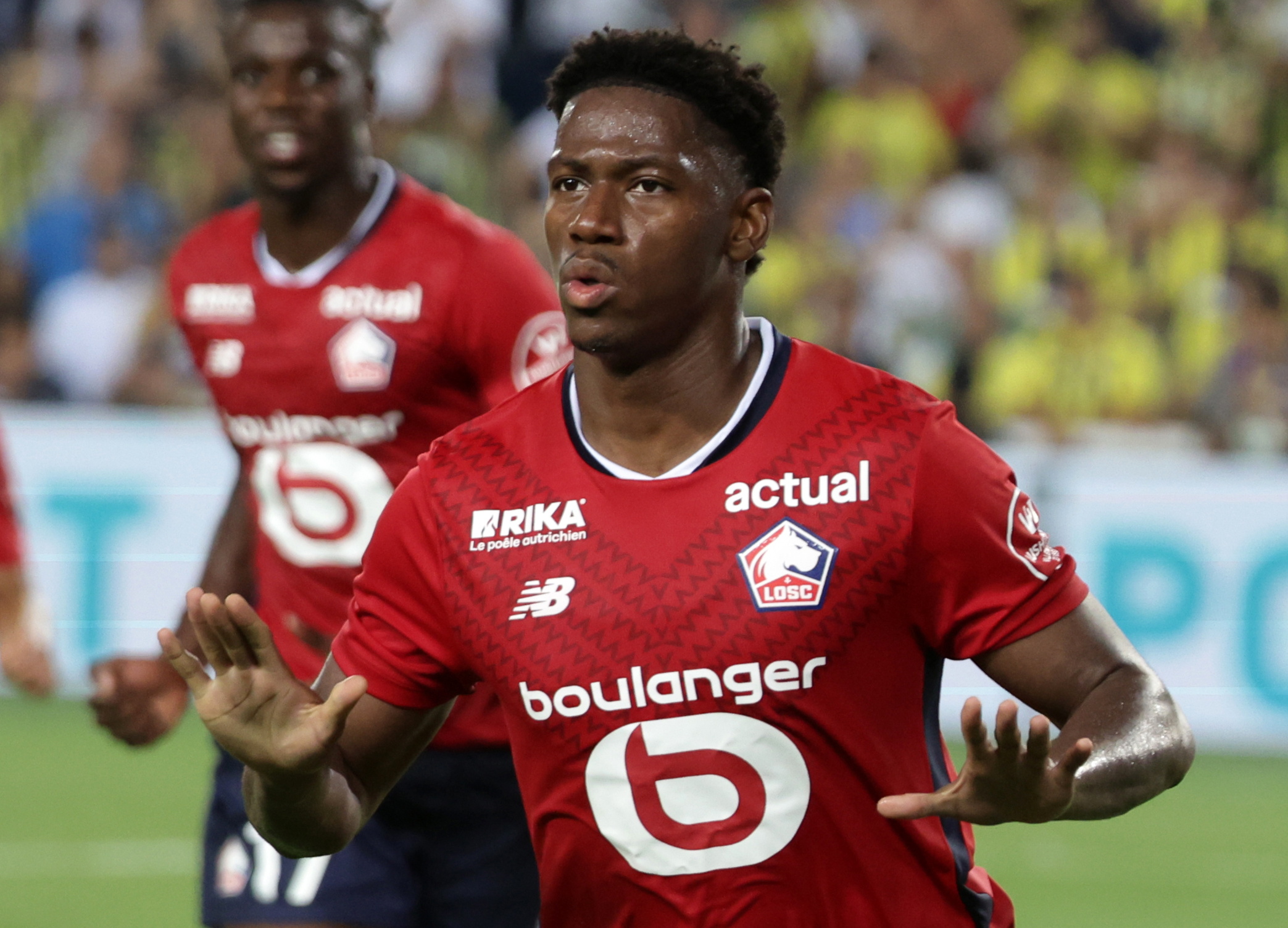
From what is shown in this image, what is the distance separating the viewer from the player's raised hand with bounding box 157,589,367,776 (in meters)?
2.96

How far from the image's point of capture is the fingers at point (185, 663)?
2.93m

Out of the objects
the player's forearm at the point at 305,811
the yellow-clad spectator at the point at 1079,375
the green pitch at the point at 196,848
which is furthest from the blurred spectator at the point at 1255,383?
the player's forearm at the point at 305,811

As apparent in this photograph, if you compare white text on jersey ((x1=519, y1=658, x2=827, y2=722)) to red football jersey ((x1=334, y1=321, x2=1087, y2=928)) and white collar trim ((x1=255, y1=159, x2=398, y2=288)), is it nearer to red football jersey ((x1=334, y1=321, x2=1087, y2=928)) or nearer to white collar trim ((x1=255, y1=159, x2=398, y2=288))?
red football jersey ((x1=334, y1=321, x2=1087, y2=928))

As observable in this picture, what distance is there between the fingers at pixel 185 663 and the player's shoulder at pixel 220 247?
1990 millimetres

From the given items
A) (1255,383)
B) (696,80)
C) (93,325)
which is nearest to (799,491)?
(696,80)

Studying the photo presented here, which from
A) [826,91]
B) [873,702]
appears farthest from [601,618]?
[826,91]

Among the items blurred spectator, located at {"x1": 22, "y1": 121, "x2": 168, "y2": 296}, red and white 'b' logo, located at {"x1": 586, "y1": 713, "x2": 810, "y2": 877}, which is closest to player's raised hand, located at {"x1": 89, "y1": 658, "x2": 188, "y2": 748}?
red and white 'b' logo, located at {"x1": 586, "y1": 713, "x2": 810, "y2": 877}

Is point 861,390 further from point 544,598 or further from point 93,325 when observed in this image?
point 93,325

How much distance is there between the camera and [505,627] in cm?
318

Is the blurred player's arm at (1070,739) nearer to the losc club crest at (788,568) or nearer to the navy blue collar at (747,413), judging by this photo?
the losc club crest at (788,568)

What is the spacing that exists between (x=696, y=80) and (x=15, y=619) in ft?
11.1

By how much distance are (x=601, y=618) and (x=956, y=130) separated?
10.6 meters

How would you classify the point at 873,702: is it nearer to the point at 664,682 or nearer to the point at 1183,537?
the point at 664,682

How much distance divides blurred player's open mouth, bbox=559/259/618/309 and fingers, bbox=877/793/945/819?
2.96 ft
